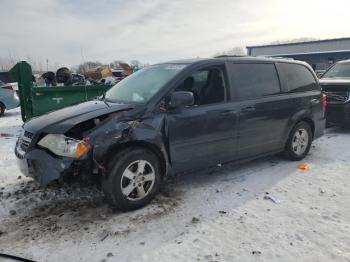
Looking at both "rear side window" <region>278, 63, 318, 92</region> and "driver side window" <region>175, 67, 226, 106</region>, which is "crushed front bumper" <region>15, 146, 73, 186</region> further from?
"rear side window" <region>278, 63, 318, 92</region>

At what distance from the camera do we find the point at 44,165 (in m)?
3.76

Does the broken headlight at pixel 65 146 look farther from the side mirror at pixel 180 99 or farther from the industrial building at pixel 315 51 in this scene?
the industrial building at pixel 315 51

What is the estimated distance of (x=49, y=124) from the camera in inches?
156

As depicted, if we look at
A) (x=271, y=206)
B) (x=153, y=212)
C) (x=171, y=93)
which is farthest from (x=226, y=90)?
(x=153, y=212)

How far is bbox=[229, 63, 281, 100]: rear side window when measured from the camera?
16.4 ft

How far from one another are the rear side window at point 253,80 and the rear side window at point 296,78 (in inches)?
8.5

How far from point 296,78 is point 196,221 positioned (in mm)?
3480

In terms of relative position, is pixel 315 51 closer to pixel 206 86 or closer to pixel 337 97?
pixel 337 97

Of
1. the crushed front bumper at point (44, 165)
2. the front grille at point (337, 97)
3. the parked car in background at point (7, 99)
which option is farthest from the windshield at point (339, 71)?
the parked car in background at point (7, 99)

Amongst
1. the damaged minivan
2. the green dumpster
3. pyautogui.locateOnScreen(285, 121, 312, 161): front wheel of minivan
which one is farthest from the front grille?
the green dumpster

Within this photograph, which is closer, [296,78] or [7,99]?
[296,78]

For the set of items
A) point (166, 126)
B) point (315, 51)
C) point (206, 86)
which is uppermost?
point (315, 51)

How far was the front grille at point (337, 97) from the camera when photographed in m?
8.56

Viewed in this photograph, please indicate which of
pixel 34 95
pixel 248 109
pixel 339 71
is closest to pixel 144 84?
pixel 248 109
